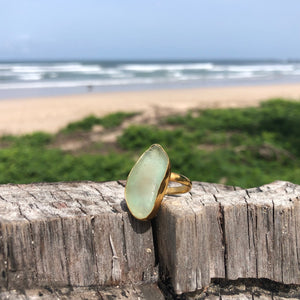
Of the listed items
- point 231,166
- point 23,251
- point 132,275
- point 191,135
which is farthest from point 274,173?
point 23,251

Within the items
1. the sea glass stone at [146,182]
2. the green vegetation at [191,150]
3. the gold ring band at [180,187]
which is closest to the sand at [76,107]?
the green vegetation at [191,150]

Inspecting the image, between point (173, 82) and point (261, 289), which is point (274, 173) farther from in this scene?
point (173, 82)

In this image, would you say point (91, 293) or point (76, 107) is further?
point (76, 107)

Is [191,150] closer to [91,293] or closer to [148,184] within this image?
[148,184]

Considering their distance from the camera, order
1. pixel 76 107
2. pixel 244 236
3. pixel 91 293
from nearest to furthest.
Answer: pixel 91 293
pixel 244 236
pixel 76 107

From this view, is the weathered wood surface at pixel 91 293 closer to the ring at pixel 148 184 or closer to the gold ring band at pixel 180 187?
the ring at pixel 148 184

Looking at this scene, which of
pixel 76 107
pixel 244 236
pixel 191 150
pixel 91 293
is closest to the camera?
pixel 91 293

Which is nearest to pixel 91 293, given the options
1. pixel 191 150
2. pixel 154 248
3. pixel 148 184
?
pixel 154 248
